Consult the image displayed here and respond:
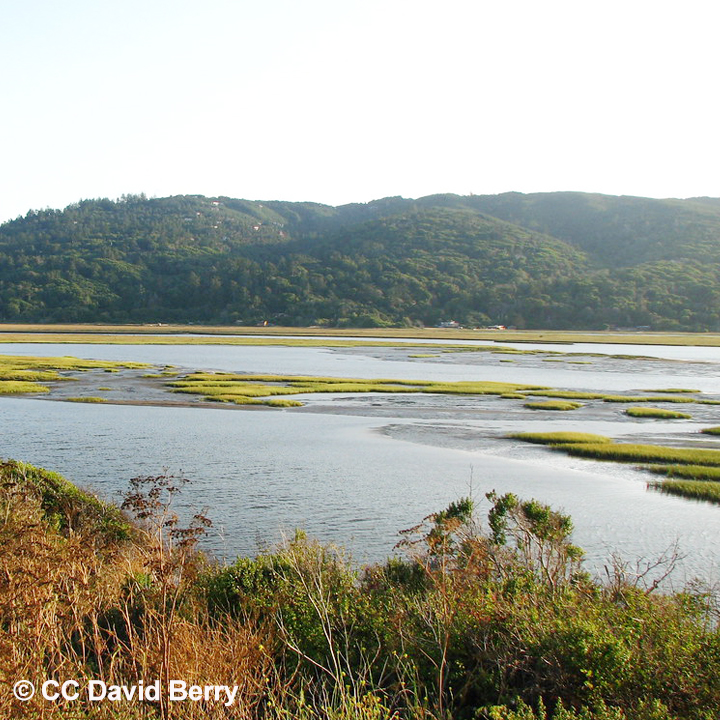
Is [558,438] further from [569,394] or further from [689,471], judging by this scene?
[569,394]

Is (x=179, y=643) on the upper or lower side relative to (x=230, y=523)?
upper

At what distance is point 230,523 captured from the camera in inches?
719

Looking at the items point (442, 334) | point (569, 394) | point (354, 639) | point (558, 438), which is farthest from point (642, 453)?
point (442, 334)

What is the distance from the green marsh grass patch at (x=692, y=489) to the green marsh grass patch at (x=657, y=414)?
55.5ft

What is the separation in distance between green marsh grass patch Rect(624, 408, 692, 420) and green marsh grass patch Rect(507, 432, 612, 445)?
9011mm

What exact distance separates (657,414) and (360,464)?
21299 mm

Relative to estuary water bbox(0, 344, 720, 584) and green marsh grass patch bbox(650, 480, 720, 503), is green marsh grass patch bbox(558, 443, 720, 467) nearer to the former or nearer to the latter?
estuary water bbox(0, 344, 720, 584)

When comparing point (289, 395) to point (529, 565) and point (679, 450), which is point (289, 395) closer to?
point (679, 450)

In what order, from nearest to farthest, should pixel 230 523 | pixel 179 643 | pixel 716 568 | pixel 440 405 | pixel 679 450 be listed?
pixel 179 643
pixel 716 568
pixel 230 523
pixel 679 450
pixel 440 405

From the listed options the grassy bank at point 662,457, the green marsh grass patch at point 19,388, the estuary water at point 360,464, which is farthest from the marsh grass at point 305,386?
the grassy bank at point 662,457

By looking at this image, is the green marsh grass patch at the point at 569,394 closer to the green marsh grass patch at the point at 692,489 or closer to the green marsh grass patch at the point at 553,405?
the green marsh grass patch at the point at 553,405

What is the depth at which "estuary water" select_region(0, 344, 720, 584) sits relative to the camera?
60.1 feet

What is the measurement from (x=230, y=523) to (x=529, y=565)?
27.5ft

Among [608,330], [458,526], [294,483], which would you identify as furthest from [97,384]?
[608,330]
